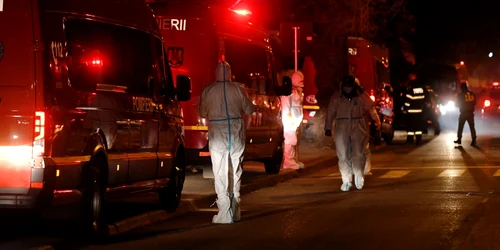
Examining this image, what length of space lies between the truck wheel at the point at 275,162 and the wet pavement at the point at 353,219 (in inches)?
18.8

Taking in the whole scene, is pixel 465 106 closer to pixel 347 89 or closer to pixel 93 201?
pixel 347 89

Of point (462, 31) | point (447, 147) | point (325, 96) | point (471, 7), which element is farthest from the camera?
point (462, 31)

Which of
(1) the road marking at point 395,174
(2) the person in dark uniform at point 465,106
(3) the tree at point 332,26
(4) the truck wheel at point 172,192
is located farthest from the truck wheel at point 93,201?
(3) the tree at point 332,26

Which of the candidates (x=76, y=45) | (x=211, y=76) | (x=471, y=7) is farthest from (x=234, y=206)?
(x=471, y=7)

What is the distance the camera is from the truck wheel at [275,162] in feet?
59.7

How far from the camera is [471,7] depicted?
5928 cm

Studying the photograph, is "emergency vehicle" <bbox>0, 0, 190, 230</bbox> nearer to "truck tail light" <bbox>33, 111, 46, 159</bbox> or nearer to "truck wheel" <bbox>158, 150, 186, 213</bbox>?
"truck tail light" <bbox>33, 111, 46, 159</bbox>

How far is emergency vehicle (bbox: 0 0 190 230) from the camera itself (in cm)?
909

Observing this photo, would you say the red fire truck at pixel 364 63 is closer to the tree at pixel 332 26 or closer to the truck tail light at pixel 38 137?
the tree at pixel 332 26

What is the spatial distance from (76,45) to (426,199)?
5.81m

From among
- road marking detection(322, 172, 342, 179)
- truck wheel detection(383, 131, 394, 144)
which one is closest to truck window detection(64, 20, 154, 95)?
road marking detection(322, 172, 342, 179)

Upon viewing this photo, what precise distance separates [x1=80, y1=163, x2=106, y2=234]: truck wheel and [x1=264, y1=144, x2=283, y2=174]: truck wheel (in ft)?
26.0

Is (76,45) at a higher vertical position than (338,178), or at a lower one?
higher

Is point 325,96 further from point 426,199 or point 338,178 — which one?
point 426,199
